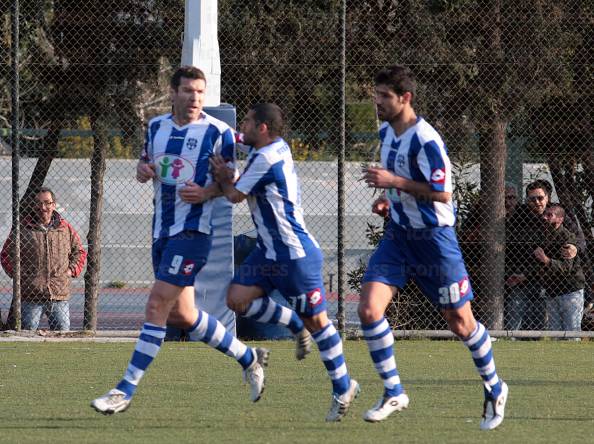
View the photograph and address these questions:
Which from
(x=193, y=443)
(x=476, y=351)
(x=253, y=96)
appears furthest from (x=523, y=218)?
(x=193, y=443)

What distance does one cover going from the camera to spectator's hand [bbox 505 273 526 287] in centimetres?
1277

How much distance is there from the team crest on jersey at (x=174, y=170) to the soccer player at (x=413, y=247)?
1136mm

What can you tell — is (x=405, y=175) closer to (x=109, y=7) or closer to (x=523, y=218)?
(x=523, y=218)

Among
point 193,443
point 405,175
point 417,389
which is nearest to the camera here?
point 193,443

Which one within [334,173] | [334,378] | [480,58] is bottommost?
[334,173]

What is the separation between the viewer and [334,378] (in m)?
7.11

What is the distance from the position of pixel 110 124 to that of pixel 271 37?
6.70ft

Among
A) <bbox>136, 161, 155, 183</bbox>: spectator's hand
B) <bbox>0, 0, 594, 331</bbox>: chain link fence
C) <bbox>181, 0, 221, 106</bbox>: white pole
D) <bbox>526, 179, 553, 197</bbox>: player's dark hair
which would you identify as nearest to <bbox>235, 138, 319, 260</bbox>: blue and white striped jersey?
<bbox>136, 161, 155, 183</bbox>: spectator's hand

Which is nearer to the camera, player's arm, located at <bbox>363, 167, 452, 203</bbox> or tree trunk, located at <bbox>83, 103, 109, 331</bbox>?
player's arm, located at <bbox>363, 167, 452, 203</bbox>

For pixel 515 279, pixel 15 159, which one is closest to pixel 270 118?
pixel 15 159

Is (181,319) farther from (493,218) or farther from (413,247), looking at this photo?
(493,218)

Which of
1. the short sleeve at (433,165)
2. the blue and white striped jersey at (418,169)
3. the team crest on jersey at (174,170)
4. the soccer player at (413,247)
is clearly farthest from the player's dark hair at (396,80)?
the team crest on jersey at (174,170)

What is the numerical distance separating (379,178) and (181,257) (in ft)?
4.46

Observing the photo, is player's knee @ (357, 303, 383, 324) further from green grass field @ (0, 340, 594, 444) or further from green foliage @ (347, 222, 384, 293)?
green foliage @ (347, 222, 384, 293)
